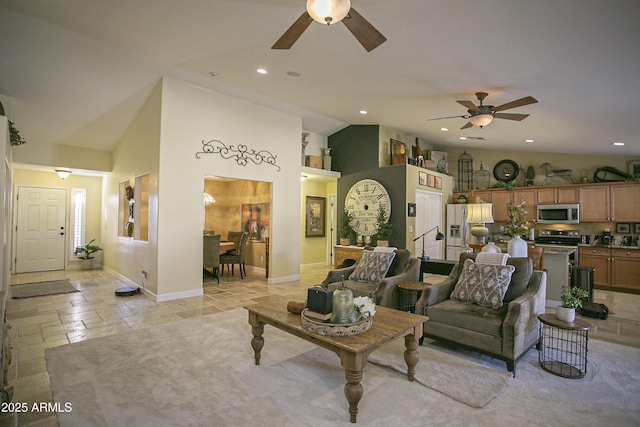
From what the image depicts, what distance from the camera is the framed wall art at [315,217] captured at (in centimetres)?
855

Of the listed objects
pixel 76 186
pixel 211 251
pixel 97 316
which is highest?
pixel 76 186

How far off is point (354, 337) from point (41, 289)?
6.32 m

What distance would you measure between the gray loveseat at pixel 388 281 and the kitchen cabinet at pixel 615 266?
4.48 metres

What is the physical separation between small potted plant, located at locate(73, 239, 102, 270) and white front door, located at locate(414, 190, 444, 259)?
25.4ft

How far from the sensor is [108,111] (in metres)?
5.92

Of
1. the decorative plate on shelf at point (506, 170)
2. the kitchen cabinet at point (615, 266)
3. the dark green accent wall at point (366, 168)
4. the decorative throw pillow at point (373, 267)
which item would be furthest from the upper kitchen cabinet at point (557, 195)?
→ the decorative throw pillow at point (373, 267)

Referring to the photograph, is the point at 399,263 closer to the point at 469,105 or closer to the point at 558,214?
the point at 469,105

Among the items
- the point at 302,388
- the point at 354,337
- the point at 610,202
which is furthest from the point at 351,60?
the point at 610,202

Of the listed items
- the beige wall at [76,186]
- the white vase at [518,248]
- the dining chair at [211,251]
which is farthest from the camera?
the beige wall at [76,186]

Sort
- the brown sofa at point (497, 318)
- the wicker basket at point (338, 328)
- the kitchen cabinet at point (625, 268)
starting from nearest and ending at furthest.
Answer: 1. the wicker basket at point (338, 328)
2. the brown sofa at point (497, 318)
3. the kitchen cabinet at point (625, 268)

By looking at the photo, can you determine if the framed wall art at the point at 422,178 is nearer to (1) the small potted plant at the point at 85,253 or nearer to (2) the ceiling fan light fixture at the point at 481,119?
(2) the ceiling fan light fixture at the point at 481,119

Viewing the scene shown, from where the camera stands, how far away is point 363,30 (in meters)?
2.46

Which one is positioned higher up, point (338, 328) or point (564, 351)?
point (338, 328)

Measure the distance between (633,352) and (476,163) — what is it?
609 centimetres
